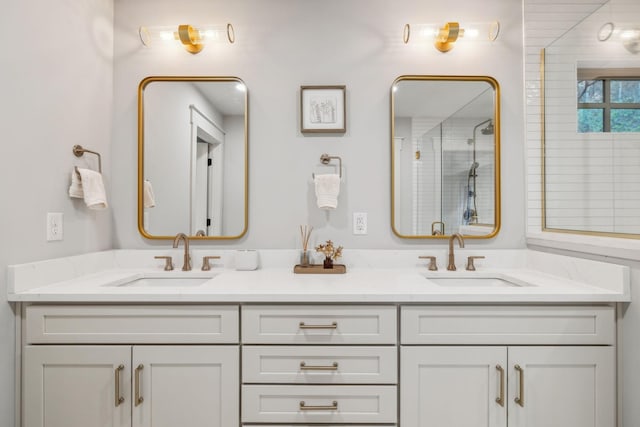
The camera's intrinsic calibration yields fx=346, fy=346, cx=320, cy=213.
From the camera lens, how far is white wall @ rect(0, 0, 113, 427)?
48.8 inches

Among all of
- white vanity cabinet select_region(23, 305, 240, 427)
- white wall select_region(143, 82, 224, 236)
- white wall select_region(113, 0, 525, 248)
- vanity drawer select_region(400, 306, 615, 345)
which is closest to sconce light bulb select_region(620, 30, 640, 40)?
white wall select_region(113, 0, 525, 248)

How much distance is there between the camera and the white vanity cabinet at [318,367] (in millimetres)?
1276

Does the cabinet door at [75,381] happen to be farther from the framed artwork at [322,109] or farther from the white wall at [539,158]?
the white wall at [539,158]

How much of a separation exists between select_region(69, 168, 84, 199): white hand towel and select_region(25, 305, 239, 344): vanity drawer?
495 millimetres

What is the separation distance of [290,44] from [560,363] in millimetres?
1883

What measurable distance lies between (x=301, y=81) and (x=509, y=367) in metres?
1.61

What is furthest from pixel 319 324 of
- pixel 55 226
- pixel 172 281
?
pixel 55 226

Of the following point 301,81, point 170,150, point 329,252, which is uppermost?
point 301,81

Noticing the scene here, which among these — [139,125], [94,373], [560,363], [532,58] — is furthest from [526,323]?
[139,125]

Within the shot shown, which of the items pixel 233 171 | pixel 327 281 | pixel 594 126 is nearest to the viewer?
pixel 327 281

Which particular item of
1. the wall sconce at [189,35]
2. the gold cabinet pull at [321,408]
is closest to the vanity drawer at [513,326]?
the gold cabinet pull at [321,408]

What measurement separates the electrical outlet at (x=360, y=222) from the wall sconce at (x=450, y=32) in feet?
3.09

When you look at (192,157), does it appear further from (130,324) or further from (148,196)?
(130,324)

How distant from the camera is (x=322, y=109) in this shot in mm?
1828
